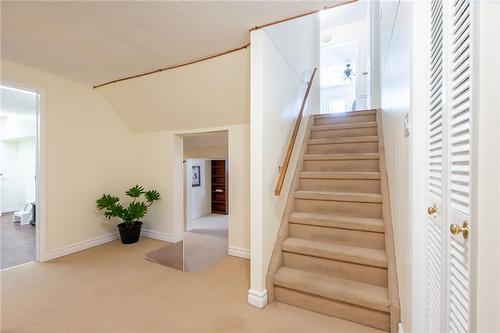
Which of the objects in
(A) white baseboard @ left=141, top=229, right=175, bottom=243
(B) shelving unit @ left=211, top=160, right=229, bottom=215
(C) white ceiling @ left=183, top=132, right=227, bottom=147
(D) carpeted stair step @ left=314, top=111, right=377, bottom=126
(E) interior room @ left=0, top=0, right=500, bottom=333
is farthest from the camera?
(B) shelving unit @ left=211, top=160, right=229, bottom=215

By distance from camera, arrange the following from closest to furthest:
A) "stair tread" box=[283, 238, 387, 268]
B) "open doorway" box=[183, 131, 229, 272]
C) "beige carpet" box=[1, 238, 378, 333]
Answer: "beige carpet" box=[1, 238, 378, 333]
"stair tread" box=[283, 238, 387, 268]
"open doorway" box=[183, 131, 229, 272]

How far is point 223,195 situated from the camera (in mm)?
6840

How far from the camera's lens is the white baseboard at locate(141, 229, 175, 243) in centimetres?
361

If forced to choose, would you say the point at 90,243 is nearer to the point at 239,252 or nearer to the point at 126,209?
the point at 126,209

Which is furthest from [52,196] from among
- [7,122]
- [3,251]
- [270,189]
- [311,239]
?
[7,122]

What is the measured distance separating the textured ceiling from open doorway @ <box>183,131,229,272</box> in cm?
141

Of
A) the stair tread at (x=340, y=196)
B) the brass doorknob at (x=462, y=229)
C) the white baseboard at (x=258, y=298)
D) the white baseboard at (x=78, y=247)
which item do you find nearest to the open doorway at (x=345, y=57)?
the stair tread at (x=340, y=196)

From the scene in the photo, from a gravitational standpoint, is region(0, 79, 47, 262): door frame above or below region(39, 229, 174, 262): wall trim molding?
above

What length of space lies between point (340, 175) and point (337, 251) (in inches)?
35.7

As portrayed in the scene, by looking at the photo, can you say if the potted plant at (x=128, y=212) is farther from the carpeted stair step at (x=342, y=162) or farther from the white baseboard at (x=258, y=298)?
the carpeted stair step at (x=342, y=162)

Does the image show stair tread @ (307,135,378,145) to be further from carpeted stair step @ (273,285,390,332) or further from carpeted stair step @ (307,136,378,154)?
carpeted stair step @ (273,285,390,332)

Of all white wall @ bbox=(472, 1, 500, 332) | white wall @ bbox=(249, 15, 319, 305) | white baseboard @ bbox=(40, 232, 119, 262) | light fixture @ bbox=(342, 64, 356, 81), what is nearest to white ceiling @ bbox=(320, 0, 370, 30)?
light fixture @ bbox=(342, 64, 356, 81)

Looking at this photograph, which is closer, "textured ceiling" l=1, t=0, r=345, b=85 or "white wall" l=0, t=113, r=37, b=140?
"textured ceiling" l=1, t=0, r=345, b=85

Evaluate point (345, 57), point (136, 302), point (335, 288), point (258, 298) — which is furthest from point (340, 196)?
point (345, 57)
